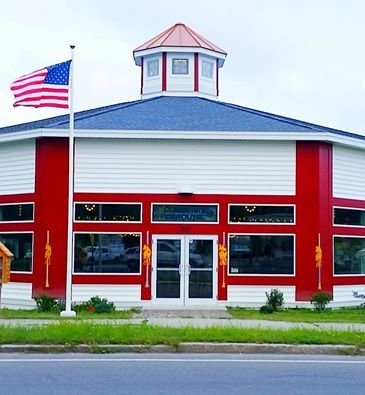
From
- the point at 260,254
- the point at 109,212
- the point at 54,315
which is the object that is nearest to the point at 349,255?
the point at 260,254

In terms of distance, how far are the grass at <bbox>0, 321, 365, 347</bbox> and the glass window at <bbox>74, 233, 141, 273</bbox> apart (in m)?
9.02

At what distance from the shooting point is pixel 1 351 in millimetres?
13094

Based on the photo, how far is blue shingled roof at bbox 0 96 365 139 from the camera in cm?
2416

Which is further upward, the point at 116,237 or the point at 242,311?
the point at 116,237

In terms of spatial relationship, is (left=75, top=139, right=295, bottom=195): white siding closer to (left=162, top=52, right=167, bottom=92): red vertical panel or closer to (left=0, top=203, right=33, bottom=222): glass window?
(left=0, top=203, right=33, bottom=222): glass window

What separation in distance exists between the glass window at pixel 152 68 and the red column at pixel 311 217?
29.1ft

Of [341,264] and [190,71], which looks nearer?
[341,264]

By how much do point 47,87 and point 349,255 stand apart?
11230 millimetres

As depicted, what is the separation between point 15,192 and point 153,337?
1241cm

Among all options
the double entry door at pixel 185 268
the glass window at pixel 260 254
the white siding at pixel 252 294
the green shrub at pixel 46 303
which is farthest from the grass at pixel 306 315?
the green shrub at pixel 46 303

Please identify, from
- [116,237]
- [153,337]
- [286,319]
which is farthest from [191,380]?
[116,237]

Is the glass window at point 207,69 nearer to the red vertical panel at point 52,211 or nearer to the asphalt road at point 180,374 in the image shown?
the red vertical panel at point 52,211

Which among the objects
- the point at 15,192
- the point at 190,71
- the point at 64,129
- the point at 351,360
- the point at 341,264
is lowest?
the point at 351,360

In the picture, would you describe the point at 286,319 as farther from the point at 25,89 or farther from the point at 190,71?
the point at 190,71
